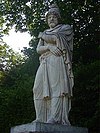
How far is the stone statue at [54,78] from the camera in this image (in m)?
7.84

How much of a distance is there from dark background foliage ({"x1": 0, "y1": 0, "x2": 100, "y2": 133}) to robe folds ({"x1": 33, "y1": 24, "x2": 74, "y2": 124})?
564 cm

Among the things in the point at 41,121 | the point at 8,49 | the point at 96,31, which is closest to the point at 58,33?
the point at 41,121

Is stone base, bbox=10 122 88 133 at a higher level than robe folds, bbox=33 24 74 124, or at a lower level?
lower

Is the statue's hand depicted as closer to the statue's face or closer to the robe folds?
the robe folds

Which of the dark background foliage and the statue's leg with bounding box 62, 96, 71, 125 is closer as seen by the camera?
the statue's leg with bounding box 62, 96, 71, 125

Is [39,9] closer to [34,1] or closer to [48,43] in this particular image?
[34,1]

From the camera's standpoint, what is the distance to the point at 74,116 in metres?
14.4

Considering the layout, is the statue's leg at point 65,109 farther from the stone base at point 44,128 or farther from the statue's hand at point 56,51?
the statue's hand at point 56,51

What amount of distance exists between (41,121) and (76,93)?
6912 millimetres

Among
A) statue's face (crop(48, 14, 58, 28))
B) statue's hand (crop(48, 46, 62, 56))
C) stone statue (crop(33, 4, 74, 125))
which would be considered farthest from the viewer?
statue's face (crop(48, 14, 58, 28))

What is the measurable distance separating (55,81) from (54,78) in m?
0.07

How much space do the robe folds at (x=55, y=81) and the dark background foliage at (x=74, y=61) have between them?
5.64 metres

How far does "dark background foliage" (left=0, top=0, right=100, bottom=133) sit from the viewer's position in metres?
14.5

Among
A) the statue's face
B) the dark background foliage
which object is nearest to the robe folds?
the statue's face
